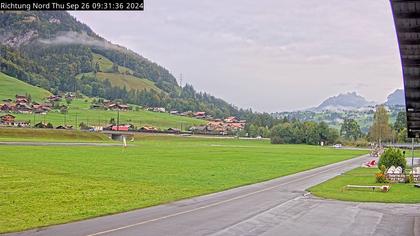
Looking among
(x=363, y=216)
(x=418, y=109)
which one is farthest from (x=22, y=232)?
(x=418, y=109)

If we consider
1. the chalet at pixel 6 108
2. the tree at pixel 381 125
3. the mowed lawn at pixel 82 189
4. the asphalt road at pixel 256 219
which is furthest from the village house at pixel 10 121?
the asphalt road at pixel 256 219

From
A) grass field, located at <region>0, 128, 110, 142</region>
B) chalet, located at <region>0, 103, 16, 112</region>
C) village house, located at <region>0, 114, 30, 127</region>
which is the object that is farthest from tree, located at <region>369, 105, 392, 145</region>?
chalet, located at <region>0, 103, 16, 112</region>

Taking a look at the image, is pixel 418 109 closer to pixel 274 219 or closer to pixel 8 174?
pixel 274 219

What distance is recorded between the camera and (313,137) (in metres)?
185

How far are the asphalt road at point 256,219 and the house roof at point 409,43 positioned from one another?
5065mm

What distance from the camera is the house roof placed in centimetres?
1128

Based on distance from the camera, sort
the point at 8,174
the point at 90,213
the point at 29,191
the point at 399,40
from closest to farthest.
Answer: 1. the point at 399,40
2. the point at 90,213
3. the point at 29,191
4. the point at 8,174

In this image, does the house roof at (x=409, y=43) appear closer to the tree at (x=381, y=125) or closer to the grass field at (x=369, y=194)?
the grass field at (x=369, y=194)

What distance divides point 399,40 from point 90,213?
1308cm

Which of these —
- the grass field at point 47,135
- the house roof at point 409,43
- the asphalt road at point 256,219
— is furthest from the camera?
the grass field at point 47,135

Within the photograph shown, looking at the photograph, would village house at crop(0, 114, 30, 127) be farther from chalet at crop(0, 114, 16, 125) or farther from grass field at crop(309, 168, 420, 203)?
grass field at crop(309, 168, 420, 203)

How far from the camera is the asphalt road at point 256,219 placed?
56.1 feet

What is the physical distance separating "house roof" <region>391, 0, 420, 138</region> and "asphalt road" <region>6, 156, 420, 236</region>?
5065 mm

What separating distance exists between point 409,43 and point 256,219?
9331 millimetres
